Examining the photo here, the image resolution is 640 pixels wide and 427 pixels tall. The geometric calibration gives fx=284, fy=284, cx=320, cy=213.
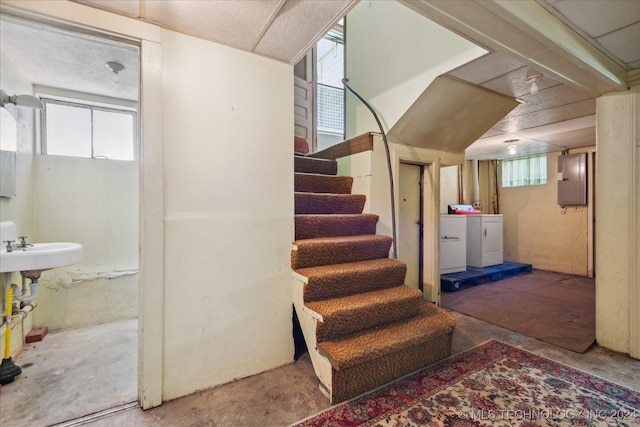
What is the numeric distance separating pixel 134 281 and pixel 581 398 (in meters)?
3.73

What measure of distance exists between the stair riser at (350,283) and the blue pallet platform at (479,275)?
6.60 feet

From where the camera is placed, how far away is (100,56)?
2188mm

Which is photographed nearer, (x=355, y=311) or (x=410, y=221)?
(x=355, y=311)

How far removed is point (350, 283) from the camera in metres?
2.09

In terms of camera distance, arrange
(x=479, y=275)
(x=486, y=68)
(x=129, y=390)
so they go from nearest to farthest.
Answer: (x=129, y=390), (x=486, y=68), (x=479, y=275)

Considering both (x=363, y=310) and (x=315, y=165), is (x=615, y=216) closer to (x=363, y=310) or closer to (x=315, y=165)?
(x=363, y=310)

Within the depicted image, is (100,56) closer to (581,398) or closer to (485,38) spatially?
(485,38)

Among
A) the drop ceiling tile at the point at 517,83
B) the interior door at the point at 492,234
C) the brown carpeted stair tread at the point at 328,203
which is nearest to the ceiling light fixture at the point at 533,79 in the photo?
the drop ceiling tile at the point at 517,83

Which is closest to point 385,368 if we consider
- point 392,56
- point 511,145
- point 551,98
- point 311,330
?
point 311,330

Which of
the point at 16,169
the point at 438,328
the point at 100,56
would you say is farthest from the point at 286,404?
the point at 100,56

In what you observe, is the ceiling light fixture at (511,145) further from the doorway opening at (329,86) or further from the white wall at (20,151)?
the white wall at (20,151)

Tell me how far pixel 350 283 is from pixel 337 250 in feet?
Result: 0.94

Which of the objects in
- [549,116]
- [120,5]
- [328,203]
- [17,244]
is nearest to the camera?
[120,5]

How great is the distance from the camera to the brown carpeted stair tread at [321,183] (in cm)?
285
